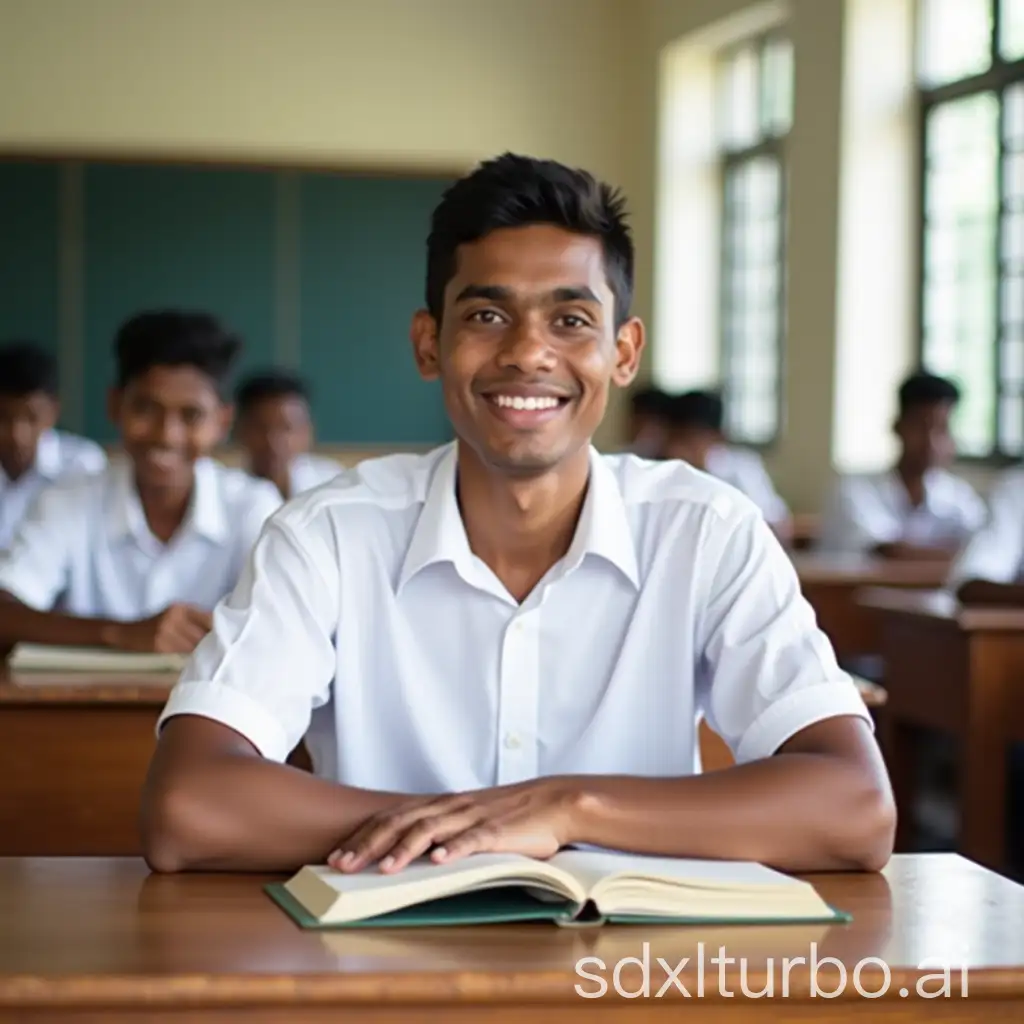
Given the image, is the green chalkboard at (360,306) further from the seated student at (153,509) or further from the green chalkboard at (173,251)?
the seated student at (153,509)

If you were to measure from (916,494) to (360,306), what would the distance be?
3.55m

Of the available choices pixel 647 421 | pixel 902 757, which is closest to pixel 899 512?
pixel 647 421

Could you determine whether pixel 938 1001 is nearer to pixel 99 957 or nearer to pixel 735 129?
pixel 99 957

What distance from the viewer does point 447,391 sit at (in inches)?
71.5

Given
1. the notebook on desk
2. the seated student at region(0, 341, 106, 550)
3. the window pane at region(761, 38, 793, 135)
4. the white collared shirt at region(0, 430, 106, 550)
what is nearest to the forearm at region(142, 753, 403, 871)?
the notebook on desk

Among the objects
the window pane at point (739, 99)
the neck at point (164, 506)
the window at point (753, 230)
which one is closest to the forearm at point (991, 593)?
the neck at point (164, 506)

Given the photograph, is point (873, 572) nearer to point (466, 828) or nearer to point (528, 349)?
point (528, 349)

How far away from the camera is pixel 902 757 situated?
167 inches

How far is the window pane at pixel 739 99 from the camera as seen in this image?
8328mm

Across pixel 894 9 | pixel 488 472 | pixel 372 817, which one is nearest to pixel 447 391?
pixel 488 472

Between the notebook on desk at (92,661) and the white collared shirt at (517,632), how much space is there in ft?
3.07

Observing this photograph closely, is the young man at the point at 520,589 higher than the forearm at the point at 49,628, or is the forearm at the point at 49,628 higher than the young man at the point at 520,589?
the young man at the point at 520,589

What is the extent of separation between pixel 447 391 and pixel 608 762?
0.40 meters

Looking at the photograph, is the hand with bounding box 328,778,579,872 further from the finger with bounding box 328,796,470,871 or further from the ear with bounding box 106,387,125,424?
the ear with bounding box 106,387,125,424
